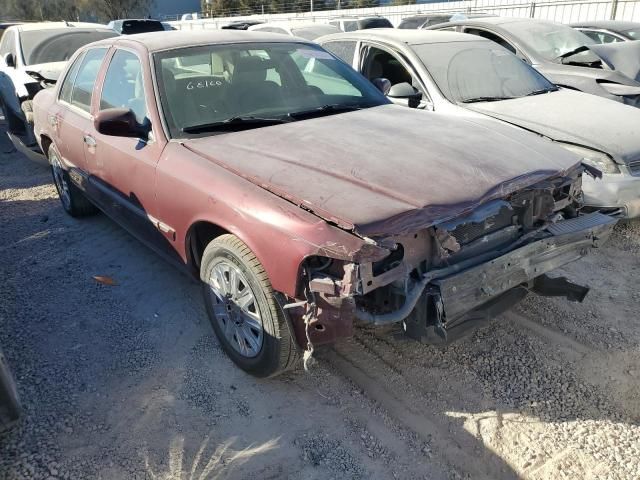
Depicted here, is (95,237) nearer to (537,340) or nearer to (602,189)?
(537,340)

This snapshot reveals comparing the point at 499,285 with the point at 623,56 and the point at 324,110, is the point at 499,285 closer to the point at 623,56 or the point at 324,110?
the point at 324,110

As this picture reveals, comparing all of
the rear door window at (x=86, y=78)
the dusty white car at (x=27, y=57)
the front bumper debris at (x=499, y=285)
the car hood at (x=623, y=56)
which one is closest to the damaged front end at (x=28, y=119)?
the dusty white car at (x=27, y=57)

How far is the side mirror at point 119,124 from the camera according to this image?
3.37m

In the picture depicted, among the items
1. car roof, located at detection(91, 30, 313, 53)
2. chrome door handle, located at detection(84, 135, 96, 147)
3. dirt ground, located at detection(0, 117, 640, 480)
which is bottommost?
dirt ground, located at detection(0, 117, 640, 480)

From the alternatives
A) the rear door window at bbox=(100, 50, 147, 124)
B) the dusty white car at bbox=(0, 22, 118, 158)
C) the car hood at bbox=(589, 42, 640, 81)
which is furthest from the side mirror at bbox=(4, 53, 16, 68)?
the car hood at bbox=(589, 42, 640, 81)

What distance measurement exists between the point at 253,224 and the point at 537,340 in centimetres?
196

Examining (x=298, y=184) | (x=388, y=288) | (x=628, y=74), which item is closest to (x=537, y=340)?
(x=388, y=288)

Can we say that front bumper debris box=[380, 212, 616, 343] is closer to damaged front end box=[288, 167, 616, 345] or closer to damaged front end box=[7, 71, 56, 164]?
damaged front end box=[288, 167, 616, 345]

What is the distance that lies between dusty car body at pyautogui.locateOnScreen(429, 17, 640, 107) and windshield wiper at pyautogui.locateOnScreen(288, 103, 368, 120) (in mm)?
3916

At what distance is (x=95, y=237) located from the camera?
5.09 metres

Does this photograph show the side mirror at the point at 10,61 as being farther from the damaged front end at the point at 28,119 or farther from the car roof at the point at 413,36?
the car roof at the point at 413,36

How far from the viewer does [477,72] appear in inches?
225

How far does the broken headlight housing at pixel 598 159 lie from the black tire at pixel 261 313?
3176 mm

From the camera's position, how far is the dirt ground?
253 cm
